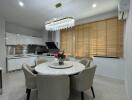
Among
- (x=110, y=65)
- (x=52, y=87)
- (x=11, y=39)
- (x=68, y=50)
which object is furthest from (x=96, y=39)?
(x=11, y=39)

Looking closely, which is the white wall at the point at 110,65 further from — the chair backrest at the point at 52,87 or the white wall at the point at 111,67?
the chair backrest at the point at 52,87

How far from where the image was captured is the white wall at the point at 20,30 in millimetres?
4861

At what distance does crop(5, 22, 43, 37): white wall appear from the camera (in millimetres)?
4861

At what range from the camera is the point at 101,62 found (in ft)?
12.8

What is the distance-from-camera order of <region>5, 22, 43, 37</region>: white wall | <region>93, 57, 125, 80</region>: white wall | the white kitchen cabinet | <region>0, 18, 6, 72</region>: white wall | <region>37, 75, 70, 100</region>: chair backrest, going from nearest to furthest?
<region>37, 75, 70, 100</region>: chair backrest, <region>93, 57, 125, 80</region>: white wall, <region>0, 18, 6, 72</region>: white wall, the white kitchen cabinet, <region>5, 22, 43, 37</region>: white wall

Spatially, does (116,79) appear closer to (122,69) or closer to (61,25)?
(122,69)

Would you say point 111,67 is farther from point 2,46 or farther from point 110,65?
point 2,46

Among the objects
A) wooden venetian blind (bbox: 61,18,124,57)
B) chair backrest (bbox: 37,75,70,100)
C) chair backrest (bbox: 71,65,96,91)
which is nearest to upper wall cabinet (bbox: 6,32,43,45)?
wooden venetian blind (bbox: 61,18,124,57)

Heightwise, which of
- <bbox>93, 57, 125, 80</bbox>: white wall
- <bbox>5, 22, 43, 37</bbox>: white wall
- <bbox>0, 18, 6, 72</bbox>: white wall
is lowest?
<bbox>93, 57, 125, 80</bbox>: white wall

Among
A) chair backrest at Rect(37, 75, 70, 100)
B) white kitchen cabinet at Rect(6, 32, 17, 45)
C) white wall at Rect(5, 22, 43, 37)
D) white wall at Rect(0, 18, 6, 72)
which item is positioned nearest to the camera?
chair backrest at Rect(37, 75, 70, 100)

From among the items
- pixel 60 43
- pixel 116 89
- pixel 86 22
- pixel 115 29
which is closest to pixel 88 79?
pixel 116 89

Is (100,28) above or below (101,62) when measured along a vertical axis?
above

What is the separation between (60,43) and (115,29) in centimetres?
296

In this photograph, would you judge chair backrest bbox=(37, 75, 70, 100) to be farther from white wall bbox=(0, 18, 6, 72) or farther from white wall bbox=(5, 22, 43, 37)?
white wall bbox=(5, 22, 43, 37)
